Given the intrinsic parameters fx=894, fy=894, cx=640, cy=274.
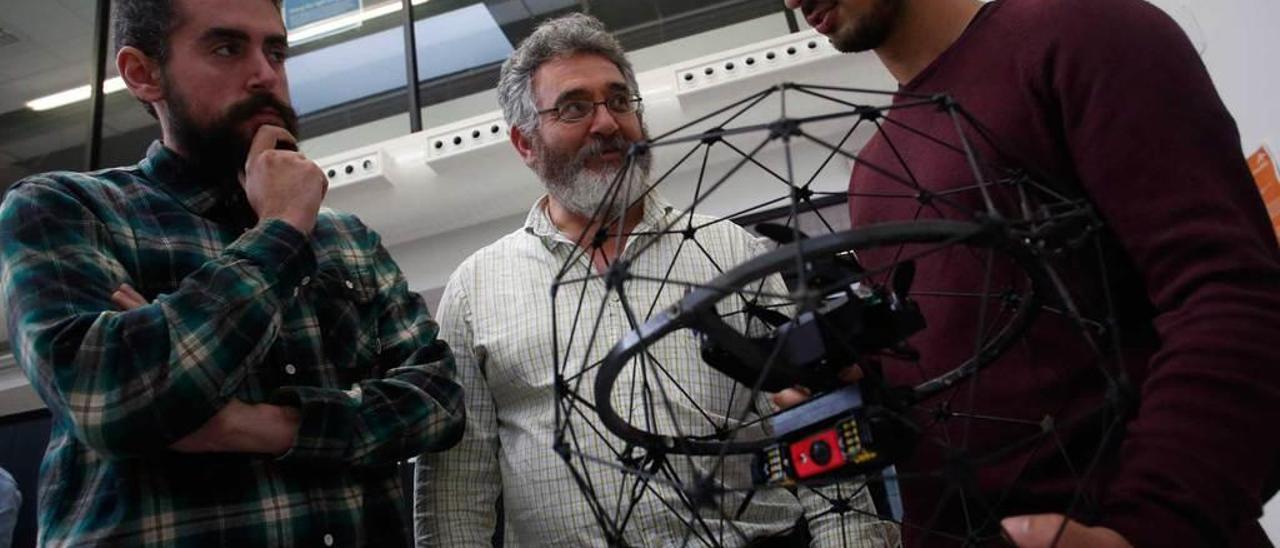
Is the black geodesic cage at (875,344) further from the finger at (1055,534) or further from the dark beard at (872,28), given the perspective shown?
the dark beard at (872,28)

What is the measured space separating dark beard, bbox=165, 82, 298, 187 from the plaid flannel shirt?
0.06ft

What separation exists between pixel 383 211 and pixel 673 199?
38.0 inches

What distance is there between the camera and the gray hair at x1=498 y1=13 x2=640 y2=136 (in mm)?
1303

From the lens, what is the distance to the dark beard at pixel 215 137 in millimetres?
927

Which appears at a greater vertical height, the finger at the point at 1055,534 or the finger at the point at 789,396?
the finger at the point at 789,396

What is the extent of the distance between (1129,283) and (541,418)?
2.08 ft

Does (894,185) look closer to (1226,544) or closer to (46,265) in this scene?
(1226,544)

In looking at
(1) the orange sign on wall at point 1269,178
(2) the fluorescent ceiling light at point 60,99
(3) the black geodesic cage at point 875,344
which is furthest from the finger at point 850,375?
(2) the fluorescent ceiling light at point 60,99

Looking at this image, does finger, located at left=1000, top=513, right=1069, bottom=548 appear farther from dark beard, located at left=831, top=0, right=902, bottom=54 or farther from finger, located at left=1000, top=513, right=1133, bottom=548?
dark beard, located at left=831, top=0, right=902, bottom=54

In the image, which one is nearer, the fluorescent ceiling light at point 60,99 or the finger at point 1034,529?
the finger at point 1034,529

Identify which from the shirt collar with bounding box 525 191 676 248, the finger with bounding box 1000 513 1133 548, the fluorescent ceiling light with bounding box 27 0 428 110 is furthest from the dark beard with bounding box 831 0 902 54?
Answer: the fluorescent ceiling light with bounding box 27 0 428 110

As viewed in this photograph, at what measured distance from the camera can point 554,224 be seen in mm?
1294

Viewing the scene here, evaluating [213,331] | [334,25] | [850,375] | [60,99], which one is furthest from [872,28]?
[60,99]

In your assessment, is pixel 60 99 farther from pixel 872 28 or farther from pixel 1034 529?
pixel 1034 529
